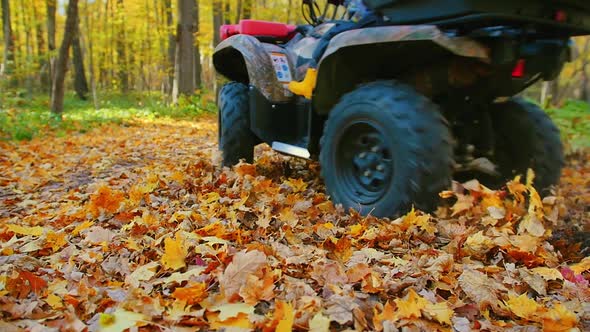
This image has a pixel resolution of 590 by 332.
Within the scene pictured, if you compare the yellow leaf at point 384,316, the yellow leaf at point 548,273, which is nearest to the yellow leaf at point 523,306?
the yellow leaf at point 548,273

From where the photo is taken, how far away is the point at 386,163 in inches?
119

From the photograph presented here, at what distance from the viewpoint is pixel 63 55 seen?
1133cm

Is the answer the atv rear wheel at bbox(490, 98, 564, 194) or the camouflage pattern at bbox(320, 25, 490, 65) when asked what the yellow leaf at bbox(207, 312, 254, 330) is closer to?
the camouflage pattern at bbox(320, 25, 490, 65)

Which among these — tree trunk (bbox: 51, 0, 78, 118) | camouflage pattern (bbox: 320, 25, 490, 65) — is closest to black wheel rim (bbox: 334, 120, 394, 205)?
camouflage pattern (bbox: 320, 25, 490, 65)

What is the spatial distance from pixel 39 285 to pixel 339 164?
2.01 meters

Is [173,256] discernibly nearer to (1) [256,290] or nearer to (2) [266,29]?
(1) [256,290]

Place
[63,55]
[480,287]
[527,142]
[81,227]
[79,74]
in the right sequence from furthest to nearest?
[79,74] < [63,55] < [527,142] < [81,227] < [480,287]

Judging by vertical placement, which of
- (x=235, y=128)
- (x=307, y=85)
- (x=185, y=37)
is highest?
(x=185, y=37)

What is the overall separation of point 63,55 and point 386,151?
10721 mm

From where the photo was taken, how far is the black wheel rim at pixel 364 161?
9.91 feet

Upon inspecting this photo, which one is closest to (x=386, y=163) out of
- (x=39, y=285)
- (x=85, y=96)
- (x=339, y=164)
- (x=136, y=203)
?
(x=339, y=164)

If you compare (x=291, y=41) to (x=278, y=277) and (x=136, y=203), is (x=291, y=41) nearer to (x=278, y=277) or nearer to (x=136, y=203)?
(x=136, y=203)

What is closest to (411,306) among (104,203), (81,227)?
(81,227)

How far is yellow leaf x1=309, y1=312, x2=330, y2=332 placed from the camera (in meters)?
1.55
